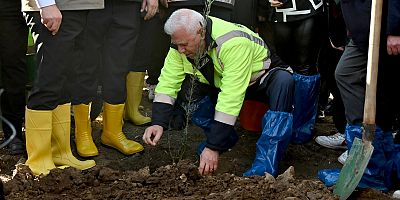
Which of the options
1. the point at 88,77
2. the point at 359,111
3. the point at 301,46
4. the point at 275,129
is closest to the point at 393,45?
the point at 359,111

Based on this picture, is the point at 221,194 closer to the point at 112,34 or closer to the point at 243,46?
the point at 243,46

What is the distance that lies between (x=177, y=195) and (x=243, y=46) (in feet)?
3.59

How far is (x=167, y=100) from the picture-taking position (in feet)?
14.7

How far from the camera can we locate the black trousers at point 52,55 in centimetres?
417

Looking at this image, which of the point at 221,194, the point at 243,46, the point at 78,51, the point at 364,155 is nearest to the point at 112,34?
the point at 78,51

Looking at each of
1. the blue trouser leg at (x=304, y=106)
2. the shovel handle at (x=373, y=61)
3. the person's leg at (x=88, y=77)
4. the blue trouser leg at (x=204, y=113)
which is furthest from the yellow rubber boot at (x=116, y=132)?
the shovel handle at (x=373, y=61)

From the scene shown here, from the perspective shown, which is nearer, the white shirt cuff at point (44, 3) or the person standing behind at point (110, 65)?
the white shirt cuff at point (44, 3)

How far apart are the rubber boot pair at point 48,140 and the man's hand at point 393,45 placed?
6.77ft

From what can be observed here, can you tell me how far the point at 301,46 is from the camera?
16.1ft

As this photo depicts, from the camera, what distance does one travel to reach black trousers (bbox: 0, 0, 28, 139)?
4473 millimetres

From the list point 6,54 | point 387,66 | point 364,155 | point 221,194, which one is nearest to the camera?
point 221,194

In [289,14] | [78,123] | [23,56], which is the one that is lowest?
[78,123]

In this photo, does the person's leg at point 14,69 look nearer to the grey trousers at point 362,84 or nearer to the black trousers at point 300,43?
the black trousers at point 300,43

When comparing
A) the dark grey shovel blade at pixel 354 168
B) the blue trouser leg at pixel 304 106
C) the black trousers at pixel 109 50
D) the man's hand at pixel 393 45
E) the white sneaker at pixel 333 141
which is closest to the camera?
the dark grey shovel blade at pixel 354 168
